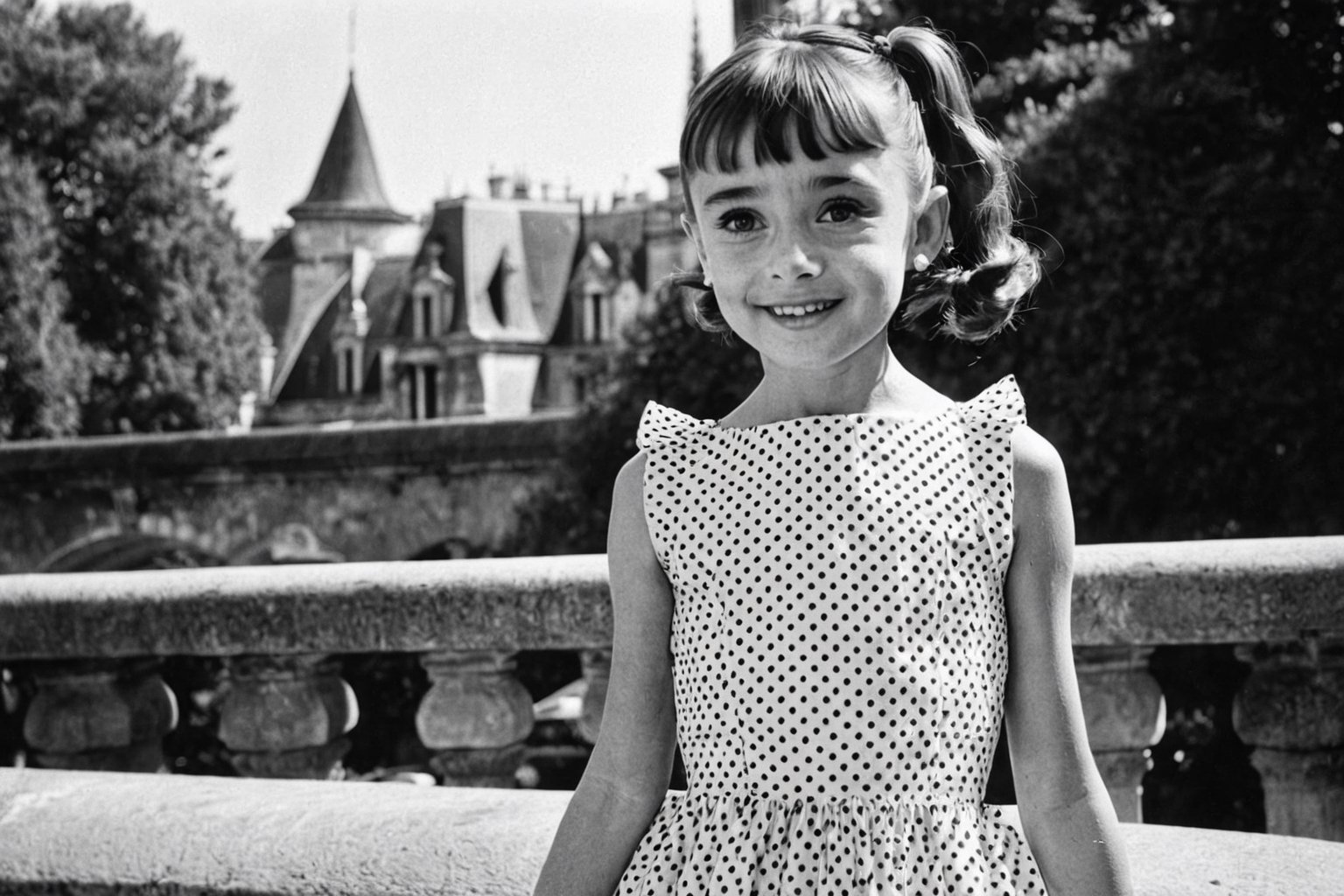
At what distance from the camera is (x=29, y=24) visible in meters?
29.1

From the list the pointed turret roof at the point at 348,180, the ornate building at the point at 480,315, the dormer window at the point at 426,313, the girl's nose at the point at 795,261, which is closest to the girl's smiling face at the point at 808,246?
the girl's nose at the point at 795,261

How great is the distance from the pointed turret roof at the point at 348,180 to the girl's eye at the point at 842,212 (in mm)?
60268

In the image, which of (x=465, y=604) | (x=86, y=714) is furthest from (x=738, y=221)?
(x=86, y=714)

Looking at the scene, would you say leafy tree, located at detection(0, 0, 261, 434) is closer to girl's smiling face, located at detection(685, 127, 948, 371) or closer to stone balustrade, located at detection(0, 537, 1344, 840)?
stone balustrade, located at detection(0, 537, 1344, 840)

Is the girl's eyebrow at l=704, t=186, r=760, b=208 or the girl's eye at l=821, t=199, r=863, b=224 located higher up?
the girl's eyebrow at l=704, t=186, r=760, b=208

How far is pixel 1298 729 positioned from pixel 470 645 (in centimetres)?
151

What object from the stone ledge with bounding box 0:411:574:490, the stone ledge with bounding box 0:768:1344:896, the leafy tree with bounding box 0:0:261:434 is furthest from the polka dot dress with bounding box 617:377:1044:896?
the leafy tree with bounding box 0:0:261:434

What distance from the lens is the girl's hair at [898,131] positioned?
1.69 meters

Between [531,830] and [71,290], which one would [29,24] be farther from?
[531,830]

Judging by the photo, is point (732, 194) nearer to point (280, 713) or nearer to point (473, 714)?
point (473, 714)

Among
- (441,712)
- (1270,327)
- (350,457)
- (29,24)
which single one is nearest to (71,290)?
(29,24)

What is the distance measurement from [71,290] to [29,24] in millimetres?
5045

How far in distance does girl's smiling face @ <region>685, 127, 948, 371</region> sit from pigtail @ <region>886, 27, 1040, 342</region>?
123mm

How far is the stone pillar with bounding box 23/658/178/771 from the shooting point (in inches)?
135
